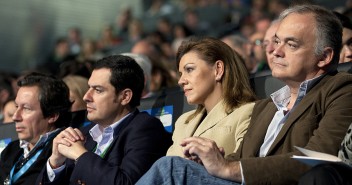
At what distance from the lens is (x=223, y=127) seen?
196 inches

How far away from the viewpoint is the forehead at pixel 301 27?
4445 millimetres

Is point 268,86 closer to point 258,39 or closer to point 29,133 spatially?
point 29,133

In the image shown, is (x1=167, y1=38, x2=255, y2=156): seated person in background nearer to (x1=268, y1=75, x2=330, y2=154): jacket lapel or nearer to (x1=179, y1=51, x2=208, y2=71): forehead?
(x1=179, y1=51, x2=208, y2=71): forehead

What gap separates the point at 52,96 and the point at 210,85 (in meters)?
1.38

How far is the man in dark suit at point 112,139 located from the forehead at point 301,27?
3.74ft

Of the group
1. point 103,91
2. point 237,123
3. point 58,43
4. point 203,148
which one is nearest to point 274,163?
point 203,148

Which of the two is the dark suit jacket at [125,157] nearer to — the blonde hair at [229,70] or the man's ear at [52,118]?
the blonde hair at [229,70]

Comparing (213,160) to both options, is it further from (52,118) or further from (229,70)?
(52,118)

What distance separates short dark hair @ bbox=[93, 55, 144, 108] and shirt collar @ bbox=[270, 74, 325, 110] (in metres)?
1.18

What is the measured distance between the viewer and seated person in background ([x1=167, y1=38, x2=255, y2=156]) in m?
5.13

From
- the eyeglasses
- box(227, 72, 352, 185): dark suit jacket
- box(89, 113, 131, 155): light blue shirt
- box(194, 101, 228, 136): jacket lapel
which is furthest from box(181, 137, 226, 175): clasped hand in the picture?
the eyeglasses

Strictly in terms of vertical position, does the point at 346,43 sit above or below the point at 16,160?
above

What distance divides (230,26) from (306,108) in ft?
34.1

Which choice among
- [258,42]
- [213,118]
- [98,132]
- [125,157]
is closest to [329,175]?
[213,118]
